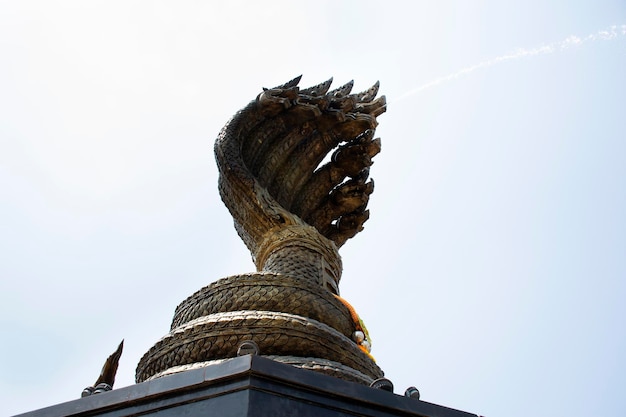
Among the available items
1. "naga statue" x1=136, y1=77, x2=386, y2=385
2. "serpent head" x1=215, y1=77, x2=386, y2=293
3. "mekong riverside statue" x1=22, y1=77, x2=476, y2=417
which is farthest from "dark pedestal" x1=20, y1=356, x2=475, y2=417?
"serpent head" x1=215, y1=77, x2=386, y2=293

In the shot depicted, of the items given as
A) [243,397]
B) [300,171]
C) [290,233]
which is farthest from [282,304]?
[300,171]

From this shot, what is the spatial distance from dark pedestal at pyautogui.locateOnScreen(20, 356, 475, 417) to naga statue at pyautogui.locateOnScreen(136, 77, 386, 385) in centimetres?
35

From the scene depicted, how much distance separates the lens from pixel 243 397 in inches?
118

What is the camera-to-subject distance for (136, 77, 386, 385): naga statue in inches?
181

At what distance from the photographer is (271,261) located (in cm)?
641

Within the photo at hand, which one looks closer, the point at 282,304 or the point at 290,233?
the point at 282,304

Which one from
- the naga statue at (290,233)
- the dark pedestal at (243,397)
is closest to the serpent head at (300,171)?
the naga statue at (290,233)

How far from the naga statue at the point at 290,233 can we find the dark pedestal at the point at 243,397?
35 centimetres

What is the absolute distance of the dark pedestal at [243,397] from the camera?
3.01 metres

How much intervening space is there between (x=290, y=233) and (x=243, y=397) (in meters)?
3.74

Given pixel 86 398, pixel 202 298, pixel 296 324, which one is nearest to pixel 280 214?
pixel 202 298

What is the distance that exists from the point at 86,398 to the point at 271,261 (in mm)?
3215

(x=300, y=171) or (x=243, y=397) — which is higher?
(x=300, y=171)

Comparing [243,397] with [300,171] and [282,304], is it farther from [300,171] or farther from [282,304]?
[300,171]
